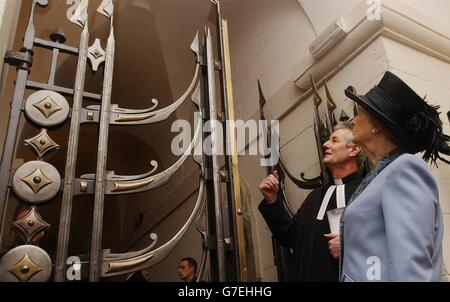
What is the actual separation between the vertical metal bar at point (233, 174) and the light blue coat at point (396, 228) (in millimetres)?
532

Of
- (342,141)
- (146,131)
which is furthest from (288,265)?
(146,131)

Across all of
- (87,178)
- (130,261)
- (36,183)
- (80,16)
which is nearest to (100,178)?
(87,178)

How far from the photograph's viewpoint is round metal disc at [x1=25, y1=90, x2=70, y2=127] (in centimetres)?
141

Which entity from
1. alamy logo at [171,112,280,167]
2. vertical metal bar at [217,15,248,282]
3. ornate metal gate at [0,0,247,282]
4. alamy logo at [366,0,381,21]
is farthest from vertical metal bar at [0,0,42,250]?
alamy logo at [366,0,381,21]

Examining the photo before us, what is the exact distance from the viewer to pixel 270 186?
Answer: 70.1 inches

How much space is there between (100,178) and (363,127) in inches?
36.5

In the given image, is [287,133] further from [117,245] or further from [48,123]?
[117,245]

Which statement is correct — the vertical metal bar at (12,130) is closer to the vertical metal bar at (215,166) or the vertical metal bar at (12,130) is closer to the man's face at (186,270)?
the vertical metal bar at (215,166)

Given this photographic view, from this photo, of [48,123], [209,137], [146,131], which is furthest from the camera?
[146,131]

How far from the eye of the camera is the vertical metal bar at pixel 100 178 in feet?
4.40

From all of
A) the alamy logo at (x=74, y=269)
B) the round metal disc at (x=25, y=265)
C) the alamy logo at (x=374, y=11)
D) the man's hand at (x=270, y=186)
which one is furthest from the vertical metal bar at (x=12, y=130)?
the alamy logo at (x=374, y=11)

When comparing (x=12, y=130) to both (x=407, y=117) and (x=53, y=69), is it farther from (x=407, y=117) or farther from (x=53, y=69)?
(x=407, y=117)

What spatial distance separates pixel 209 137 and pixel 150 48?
2.87 metres

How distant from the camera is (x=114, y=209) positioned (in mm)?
7324
